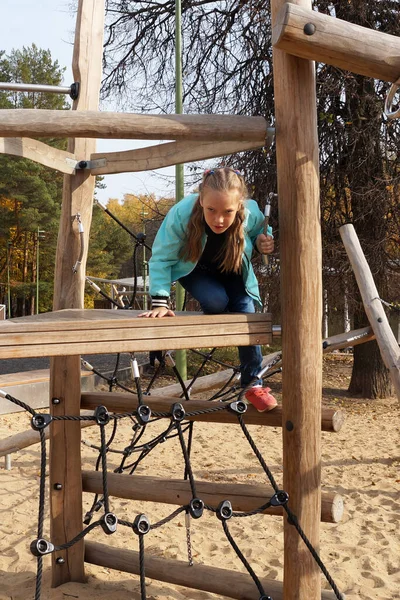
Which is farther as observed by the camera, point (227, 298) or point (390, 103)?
point (227, 298)

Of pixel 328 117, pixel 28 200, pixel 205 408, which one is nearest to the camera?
pixel 205 408

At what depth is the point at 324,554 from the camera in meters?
4.02

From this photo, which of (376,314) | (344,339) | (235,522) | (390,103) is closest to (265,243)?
(390,103)

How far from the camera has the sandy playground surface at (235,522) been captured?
3447 mm

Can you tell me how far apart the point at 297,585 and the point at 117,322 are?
3.65 feet

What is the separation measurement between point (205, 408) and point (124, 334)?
2.35 feet

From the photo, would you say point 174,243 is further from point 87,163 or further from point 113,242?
point 113,242

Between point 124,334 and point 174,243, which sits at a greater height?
point 174,243

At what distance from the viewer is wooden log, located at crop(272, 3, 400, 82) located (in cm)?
203

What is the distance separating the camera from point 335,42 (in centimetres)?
207

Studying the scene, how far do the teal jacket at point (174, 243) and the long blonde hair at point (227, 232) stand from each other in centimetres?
3

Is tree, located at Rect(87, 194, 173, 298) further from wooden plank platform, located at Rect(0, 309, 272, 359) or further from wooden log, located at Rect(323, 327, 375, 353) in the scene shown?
wooden plank platform, located at Rect(0, 309, 272, 359)

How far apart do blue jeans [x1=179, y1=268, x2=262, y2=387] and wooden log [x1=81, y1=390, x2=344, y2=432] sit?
0.50ft

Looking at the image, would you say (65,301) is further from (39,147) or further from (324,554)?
(324,554)
